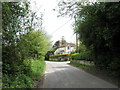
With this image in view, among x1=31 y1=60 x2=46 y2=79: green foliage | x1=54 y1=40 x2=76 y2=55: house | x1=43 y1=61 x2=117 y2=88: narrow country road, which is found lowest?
x1=43 y1=61 x2=117 y2=88: narrow country road

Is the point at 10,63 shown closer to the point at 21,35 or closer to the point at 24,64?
the point at 24,64

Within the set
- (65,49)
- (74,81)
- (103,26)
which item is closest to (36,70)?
(74,81)

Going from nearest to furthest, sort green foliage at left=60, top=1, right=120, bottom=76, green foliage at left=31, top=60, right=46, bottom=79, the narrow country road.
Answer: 1. the narrow country road
2. green foliage at left=60, top=1, right=120, bottom=76
3. green foliage at left=31, top=60, right=46, bottom=79

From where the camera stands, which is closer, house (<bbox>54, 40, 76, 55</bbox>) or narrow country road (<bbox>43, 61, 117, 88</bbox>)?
narrow country road (<bbox>43, 61, 117, 88</bbox>)

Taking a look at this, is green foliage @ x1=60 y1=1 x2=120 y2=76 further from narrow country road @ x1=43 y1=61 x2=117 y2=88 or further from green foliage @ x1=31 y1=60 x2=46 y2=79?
green foliage @ x1=31 y1=60 x2=46 y2=79

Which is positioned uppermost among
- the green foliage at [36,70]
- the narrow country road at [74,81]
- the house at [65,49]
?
the house at [65,49]

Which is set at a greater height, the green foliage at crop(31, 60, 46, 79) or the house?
the house

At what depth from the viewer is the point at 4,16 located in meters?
4.93

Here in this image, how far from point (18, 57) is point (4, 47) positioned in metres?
0.90

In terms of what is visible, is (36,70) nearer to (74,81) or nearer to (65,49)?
(74,81)

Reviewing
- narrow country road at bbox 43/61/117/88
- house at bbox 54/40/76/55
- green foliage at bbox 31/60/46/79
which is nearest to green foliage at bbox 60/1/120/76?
narrow country road at bbox 43/61/117/88

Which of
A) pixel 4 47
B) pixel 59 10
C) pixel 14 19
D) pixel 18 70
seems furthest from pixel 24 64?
pixel 59 10

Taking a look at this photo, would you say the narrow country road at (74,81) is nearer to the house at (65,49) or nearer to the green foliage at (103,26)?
the green foliage at (103,26)

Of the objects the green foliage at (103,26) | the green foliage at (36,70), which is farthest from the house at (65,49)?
the green foliage at (103,26)
